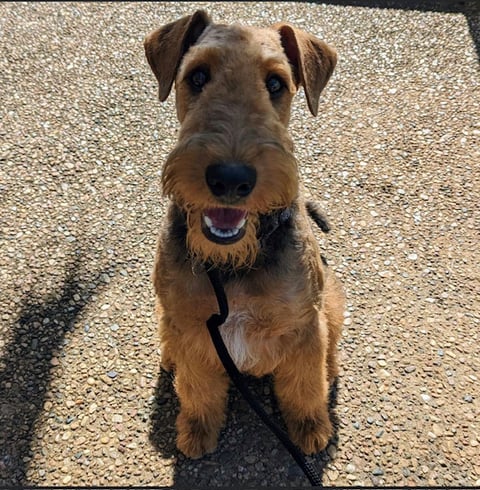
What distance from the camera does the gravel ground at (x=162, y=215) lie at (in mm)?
3111

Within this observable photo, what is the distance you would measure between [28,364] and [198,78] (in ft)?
7.22

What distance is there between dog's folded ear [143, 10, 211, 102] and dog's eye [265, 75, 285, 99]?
Answer: 0.53m

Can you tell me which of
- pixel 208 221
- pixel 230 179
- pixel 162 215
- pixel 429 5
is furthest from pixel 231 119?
pixel 429 5

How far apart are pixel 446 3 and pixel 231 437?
6.28m

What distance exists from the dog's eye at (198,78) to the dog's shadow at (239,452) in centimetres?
187

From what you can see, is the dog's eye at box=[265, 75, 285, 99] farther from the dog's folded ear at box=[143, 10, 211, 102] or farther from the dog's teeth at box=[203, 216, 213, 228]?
the dog's teeth at box=[203, 216, 213, 228]

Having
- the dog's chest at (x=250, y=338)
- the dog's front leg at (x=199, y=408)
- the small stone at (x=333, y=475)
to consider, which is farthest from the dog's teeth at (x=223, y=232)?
the small stone at (x=333, y=475)

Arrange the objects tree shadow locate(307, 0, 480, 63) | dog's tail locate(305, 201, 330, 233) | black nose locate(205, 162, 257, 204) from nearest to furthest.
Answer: black nose locate(205, 162, 257, 204) < dog's tail locate(305, 201, 330, 233) < tree shadow locate(307, 0, 480, 63)

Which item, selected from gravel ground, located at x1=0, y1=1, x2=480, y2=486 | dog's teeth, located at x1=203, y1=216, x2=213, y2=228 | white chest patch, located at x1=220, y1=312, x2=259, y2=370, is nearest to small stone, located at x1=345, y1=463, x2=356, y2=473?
gravel ground, located at x1=0, y1=1, x2=480, y2=486

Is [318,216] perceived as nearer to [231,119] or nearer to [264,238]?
[264,238]

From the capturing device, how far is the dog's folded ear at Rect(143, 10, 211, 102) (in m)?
2.69

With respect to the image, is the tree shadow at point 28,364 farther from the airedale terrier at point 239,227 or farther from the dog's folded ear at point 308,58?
the dog's folded ear at point 308,58

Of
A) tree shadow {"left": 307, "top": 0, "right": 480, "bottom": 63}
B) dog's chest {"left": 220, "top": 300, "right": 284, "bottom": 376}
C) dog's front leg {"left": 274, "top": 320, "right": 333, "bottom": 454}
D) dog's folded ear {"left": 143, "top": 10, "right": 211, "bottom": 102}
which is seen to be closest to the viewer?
dog's chest {"left": 220, "top": 300, "right": 284, "bottom": 376}

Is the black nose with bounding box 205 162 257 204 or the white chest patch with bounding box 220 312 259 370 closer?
the black nose with bounding box 205 162 257 204
